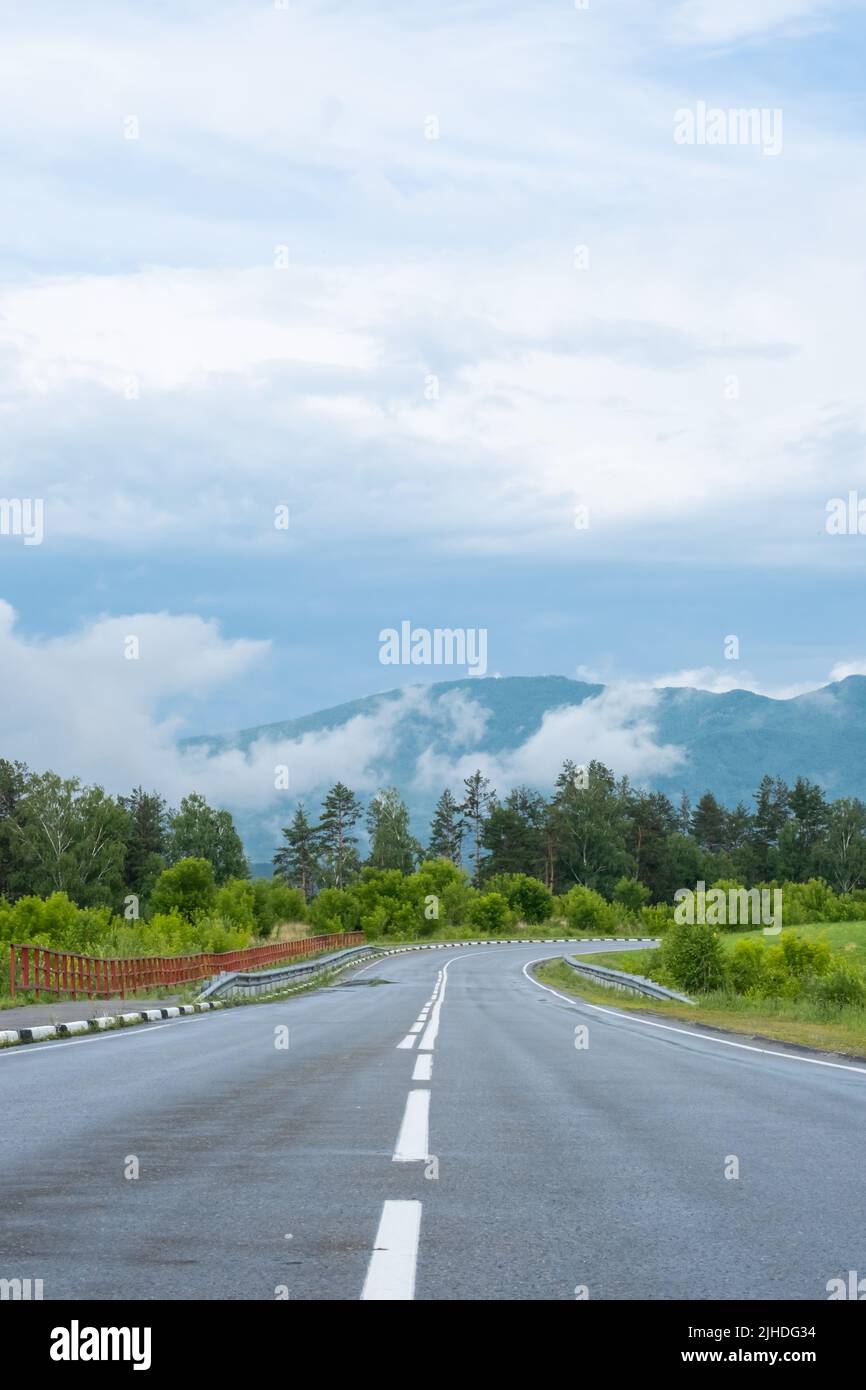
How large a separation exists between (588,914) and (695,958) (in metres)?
92.9

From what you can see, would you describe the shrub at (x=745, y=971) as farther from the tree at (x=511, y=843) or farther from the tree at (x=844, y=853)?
the tree at (x=844, y=853)

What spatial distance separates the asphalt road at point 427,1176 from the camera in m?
5.07

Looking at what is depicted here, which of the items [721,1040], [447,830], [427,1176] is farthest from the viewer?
[447,830]

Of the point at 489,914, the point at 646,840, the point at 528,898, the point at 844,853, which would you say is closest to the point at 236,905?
the point at 489,914

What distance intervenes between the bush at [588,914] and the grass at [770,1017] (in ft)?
285

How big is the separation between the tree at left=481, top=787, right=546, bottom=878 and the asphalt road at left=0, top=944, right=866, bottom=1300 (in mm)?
145569

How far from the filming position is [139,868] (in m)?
130

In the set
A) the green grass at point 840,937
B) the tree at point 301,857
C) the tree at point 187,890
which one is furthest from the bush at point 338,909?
the tree at point 301,857

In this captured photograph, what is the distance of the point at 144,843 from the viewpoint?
136375mm

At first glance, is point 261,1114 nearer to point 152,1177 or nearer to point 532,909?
point 152,1177

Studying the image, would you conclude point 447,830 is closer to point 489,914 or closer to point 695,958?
point 489,914

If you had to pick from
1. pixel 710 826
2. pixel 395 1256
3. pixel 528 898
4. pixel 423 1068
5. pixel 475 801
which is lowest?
pixel 528 898
